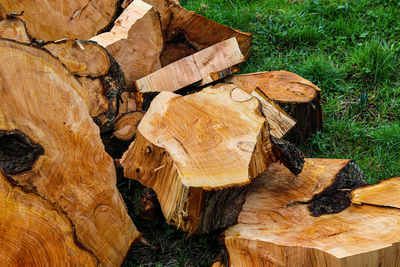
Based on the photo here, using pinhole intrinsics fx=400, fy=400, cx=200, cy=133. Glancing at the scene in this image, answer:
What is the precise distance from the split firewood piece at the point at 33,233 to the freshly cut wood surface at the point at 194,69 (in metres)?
1.21

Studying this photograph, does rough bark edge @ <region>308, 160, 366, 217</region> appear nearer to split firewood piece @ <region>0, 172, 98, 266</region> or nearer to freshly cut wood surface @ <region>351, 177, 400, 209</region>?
freshly cut wood surface @ <region>351, 177, 400, 209</region>

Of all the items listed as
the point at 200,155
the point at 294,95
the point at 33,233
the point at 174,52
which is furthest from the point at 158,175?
the point at 174,52

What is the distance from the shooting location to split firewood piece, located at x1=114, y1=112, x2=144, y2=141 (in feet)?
8.09

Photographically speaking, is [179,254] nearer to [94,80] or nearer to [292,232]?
[292,232]

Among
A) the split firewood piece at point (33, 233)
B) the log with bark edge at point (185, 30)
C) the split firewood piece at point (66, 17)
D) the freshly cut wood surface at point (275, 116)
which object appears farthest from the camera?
the log with bark edge at point (185, 30)

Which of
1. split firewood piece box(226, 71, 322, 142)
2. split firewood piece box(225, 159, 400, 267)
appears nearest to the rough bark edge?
split firewood piece box(225, 159, 400, 267)

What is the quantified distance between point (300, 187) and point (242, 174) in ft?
1.63

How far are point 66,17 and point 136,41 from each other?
64 centimetres

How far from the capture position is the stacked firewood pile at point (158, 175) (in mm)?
1659

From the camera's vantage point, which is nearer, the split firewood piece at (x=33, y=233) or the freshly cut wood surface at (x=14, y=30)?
the split firewood piece at (x=33, y=233)

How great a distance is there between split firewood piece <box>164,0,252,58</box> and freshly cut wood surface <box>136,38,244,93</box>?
0.23m

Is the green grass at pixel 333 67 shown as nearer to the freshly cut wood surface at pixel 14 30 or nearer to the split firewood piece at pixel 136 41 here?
the split firewood piece at pixel 136 41

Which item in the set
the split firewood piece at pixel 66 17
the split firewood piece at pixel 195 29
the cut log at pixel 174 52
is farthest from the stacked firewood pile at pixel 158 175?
the split firewood piece at pixel 195 29

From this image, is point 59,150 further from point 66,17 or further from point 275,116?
point 66,17
